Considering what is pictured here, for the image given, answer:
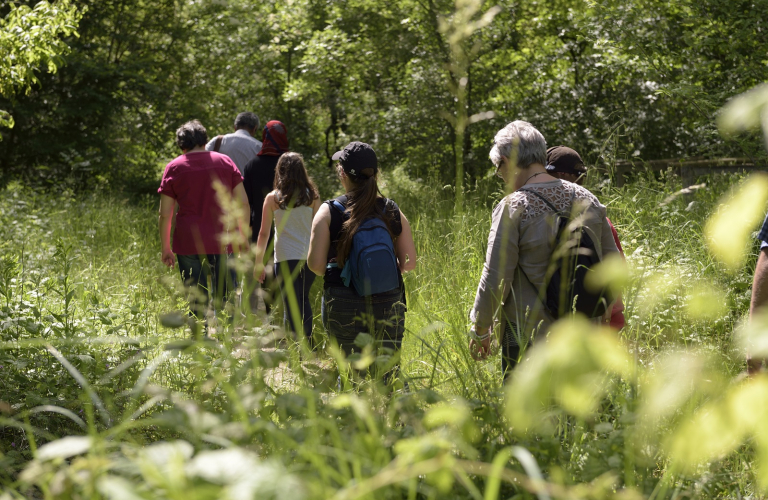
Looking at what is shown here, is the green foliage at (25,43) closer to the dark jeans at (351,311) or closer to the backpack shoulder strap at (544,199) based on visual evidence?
the dark jeans at (351,311)

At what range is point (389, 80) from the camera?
13977 mm

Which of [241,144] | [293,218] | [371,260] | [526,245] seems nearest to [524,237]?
[526,245]

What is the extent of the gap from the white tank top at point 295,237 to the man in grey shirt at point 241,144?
5.93 ft

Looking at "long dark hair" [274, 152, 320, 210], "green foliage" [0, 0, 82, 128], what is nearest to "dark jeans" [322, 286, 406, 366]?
"long dark hair" [274, 152, 320, 210]

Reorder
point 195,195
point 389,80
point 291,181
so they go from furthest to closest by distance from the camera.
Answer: point 389,80
point 195,195
point 291,181

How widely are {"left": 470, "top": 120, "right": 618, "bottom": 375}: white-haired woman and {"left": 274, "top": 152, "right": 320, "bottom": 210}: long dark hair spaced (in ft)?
7.54

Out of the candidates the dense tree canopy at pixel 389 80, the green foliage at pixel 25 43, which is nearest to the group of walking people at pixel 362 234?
the green foliage at pixel 25 43

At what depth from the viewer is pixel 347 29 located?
1387 centimetres

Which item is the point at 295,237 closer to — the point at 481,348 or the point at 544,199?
the point at 481,348

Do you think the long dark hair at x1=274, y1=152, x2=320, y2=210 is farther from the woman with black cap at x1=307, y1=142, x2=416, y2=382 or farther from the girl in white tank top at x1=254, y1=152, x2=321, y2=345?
the woman with black cap at x1=307, y1=142, x2=416, y2=382

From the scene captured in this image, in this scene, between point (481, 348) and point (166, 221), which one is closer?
point (481, 348)

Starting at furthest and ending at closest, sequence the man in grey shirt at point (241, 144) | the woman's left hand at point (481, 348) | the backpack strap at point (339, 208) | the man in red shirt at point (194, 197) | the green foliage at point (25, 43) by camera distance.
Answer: the man in grey shirt at point (241, 144), the man in red shirt at point (194, 197), the green foliage at point (25, 43), the backpack strap at point (339, 208), the woman's left hand at point (481, 348)

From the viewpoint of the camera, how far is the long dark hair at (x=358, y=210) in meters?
3.83

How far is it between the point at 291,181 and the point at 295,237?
452 millimetres
